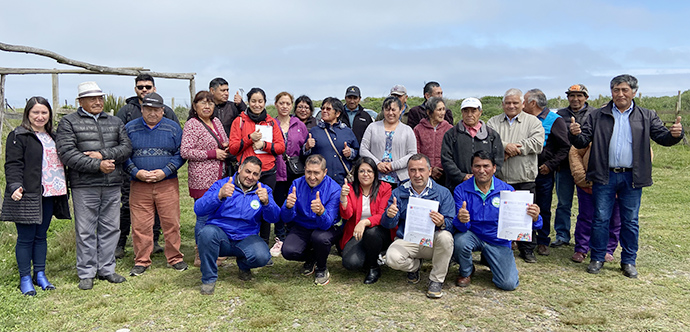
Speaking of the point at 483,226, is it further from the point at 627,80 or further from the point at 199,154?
the point at 199,154

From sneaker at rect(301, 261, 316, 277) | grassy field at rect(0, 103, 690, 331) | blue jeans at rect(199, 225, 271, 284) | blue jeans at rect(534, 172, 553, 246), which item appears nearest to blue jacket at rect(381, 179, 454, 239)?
grassy field at rect(0, 103, 690, 331)


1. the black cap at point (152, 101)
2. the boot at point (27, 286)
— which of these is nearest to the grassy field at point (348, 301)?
the boot at point (27, 286)

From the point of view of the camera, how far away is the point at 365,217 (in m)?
5.08

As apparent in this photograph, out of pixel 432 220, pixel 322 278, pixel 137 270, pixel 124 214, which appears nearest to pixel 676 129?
→ pixel 432 220

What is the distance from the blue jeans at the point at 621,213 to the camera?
526 centimetres

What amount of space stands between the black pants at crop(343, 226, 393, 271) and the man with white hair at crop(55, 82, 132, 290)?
2323 mm

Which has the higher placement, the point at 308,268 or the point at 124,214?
the point at 124,214

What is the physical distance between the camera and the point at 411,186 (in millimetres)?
4867

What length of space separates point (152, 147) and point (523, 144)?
402 cm

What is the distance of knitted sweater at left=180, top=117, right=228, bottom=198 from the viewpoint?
5.27m

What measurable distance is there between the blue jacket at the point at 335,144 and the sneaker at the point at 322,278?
1.33m

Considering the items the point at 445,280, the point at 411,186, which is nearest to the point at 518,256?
the point at 445,280

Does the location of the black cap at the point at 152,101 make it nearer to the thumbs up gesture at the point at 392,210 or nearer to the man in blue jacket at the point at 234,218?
the man in blue jacket at the point at 234,218

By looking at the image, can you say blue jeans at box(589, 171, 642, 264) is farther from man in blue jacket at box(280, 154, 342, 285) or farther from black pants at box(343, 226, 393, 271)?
man in blue jacket at box(280, 154, 342, 285)
